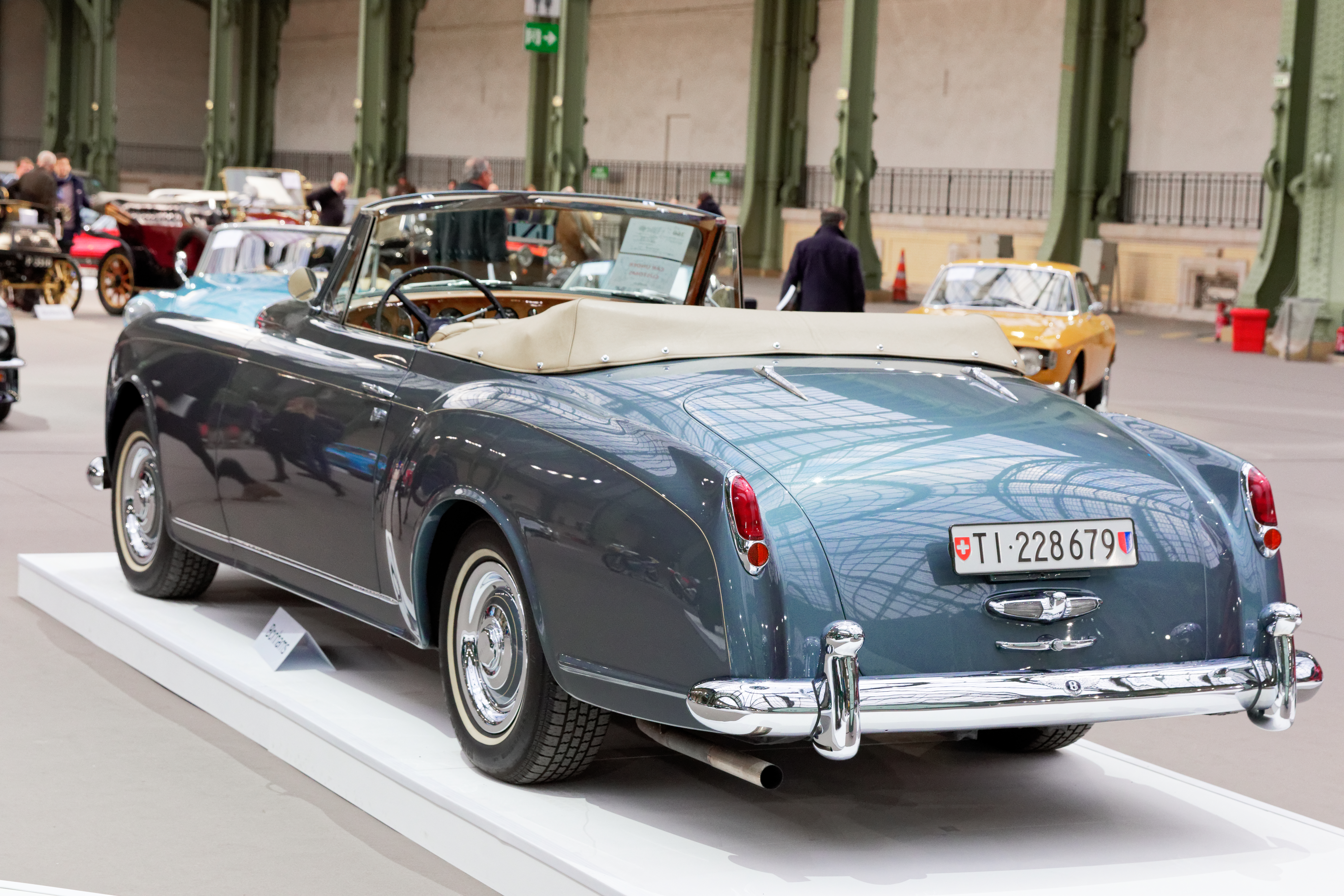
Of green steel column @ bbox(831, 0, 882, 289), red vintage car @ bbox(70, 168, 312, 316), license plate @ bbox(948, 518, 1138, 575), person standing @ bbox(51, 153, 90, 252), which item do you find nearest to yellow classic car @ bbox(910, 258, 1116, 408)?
green steel column @ bbox(831, 0, 882, 289)

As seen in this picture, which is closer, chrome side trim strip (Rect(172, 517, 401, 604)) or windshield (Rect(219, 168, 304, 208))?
chrome side trim strip (Rect(172, 517, 401, 604))

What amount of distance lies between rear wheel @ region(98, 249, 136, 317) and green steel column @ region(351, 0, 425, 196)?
48.6ft

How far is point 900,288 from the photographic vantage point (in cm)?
3200

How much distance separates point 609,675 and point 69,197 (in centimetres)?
2281

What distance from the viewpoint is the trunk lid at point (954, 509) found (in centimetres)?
368

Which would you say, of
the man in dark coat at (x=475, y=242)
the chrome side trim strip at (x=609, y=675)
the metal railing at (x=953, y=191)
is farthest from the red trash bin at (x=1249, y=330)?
the chrome side trim strip at (x=609, y=675)

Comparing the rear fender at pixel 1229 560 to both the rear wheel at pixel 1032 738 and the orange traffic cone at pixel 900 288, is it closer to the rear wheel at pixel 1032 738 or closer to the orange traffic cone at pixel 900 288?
the rear wheel at pixel 1032 738

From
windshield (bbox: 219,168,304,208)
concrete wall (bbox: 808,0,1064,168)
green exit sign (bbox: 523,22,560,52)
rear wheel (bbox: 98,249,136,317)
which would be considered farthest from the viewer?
concrete wall (bbox: 808,0,1064,168)

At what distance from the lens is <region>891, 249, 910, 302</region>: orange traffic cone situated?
3197 cm

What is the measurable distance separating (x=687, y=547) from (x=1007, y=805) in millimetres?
1319

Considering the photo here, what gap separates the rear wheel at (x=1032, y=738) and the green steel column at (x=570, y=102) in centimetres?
2516

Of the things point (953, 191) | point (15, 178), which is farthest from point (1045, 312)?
point (953, 191)

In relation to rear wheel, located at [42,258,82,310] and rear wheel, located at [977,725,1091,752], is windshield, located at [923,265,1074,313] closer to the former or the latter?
rear wheel, located at [42,258,82,310]

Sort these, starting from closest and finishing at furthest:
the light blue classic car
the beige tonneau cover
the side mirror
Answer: the beige tonneau cover → the side mirror → the light blue classic car
